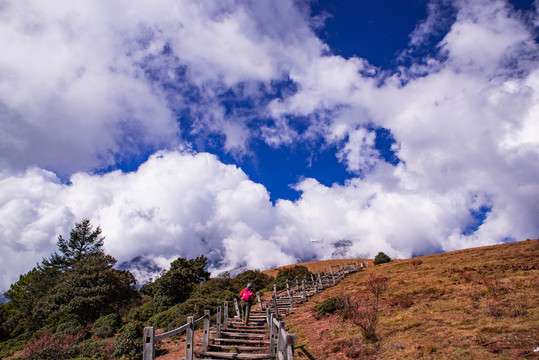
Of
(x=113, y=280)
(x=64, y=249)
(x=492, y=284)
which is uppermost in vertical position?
(x=64, y=249)

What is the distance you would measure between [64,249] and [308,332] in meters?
54.1

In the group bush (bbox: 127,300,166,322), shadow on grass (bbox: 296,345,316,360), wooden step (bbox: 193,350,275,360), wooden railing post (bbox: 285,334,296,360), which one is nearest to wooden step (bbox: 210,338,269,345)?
shadow on grass (bbox: 296,345,316,360)

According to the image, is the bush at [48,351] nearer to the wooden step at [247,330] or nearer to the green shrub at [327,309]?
the wooden step at [247,330]

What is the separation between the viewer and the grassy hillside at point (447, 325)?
7.68 meters

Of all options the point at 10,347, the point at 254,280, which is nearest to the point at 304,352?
the point at 10,347

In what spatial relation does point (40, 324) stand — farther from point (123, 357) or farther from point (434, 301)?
point (434, 301)

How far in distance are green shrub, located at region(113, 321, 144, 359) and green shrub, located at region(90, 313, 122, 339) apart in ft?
23.4

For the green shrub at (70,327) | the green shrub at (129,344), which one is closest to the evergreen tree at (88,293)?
the green shrub at (70,327)

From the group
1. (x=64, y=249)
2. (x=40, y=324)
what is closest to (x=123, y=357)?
(x=40, y=324)

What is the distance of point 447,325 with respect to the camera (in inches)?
386

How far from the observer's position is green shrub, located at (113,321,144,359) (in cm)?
1322

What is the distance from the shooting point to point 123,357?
13055 mm

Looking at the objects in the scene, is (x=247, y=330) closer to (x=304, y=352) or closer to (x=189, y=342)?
(x=304, y=352)

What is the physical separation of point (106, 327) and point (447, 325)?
22.5 metres
